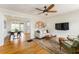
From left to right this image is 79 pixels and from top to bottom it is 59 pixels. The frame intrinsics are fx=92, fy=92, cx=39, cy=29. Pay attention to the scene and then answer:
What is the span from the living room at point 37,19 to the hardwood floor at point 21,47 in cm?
Result: 18

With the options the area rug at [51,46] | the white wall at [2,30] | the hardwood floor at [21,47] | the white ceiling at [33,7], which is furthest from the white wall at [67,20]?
the white wall at [2,30]

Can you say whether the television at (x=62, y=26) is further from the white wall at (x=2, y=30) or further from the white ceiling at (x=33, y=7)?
the white wall at (x=2, y=30)

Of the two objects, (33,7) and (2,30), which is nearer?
(33,7)

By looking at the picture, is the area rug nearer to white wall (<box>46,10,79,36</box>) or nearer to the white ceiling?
white wall (<box>46,10,79,36</box>)

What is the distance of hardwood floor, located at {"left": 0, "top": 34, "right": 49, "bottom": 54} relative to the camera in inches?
108

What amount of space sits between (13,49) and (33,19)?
3.67 feet

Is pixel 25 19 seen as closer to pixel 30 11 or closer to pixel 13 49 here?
pixel 30 11

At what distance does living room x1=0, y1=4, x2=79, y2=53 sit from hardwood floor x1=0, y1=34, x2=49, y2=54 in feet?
0.57

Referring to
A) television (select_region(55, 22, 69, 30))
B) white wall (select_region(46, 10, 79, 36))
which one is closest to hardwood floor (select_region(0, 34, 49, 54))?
white wall (select_region(46, 10, 79, 36))

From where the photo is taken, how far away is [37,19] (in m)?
2.83

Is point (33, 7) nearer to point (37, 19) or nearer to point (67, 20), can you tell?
point (37, 19)

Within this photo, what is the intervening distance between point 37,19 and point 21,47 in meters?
1.04

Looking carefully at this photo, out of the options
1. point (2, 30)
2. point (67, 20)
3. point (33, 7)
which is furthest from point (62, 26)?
point (2, 30)

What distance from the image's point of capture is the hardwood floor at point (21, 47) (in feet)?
9.01
